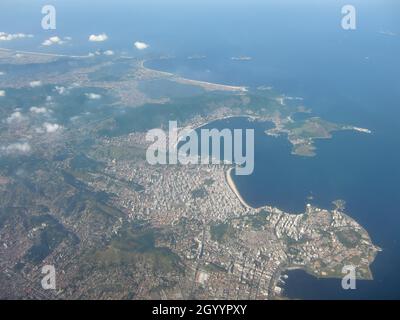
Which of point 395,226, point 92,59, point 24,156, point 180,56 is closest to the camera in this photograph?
point 395,226

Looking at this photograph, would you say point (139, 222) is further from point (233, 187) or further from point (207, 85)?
point (207, 85)

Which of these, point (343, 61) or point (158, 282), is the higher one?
point (343, 61)

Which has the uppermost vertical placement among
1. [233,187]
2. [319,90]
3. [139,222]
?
[319,90]

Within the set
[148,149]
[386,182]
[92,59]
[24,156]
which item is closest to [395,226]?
[386,182]

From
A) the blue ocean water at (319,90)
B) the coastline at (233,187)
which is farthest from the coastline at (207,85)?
the coastline at (233,187)

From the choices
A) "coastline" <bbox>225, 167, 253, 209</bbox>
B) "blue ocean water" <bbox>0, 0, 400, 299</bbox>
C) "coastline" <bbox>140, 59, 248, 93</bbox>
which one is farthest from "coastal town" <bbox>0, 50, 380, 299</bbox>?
"coastline" <bbox>140, 59, 248, 93</bbox>

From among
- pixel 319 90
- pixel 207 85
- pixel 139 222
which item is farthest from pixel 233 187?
pixel 319 90

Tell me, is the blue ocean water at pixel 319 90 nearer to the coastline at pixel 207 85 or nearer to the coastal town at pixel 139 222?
the coastal town at pixel 139 222

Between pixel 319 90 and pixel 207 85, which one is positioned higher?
pixel 319 90

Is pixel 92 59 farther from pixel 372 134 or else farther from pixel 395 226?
pixel 395 226
